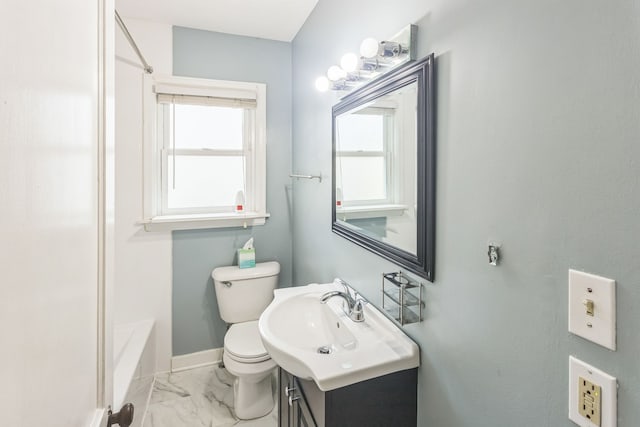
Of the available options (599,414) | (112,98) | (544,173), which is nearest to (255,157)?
(112,98)

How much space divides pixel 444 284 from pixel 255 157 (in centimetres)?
186

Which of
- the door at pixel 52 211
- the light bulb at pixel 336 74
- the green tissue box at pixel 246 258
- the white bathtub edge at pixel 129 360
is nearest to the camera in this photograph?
the door at pixel 52 211

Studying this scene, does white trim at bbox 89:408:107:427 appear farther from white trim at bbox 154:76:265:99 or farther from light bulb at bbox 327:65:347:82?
white trim at bbox 154:76:265:99

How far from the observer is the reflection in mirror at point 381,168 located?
3.74ft

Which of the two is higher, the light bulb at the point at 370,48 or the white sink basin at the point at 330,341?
the light bulb at the point at 370,48

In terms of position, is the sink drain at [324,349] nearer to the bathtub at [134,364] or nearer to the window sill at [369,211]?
the window sill at [369,211]

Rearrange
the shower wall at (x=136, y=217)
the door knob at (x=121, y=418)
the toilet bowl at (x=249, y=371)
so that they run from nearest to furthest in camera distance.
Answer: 1. the door knob at (x=121, y=418)
2. the toilet bowl at (x=249, y=371)
3. the shower wall at (x=136, y=217)

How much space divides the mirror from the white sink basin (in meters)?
0.28

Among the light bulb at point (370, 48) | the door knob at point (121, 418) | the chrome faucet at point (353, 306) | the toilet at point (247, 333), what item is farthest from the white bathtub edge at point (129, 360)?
the light bulb at point (370, 48)

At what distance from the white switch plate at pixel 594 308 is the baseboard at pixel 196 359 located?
2.40 metres

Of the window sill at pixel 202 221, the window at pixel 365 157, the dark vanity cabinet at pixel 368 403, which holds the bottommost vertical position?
the dark vanity cabinet at pixel 368 403

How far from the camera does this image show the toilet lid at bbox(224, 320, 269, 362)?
185cm

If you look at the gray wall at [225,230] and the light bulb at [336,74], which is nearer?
the light bulb at [336,74]

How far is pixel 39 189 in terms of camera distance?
0.42 m
